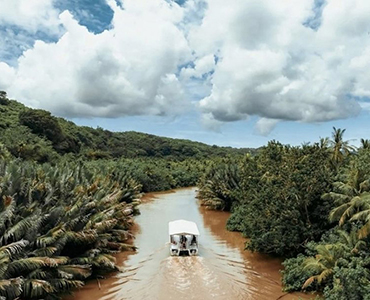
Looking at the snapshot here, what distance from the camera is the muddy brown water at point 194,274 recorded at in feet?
58.0

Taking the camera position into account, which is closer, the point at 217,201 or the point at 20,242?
the point at 20,242

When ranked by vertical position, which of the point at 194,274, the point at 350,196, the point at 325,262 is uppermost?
the point at 350,196

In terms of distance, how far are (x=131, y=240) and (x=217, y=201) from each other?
17706 mm

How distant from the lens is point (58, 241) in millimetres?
16500

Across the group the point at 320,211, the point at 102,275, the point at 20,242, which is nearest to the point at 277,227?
the point at 320,211

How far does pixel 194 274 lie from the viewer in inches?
799

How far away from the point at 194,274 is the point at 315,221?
765 cm

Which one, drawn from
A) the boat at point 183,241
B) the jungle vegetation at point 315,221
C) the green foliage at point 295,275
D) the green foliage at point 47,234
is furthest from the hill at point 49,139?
the green foliage at point 295,275

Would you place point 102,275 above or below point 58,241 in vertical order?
below

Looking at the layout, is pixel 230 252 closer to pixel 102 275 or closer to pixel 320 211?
pixel 320 211

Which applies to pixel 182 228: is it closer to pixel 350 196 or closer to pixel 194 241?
pixel 194 241

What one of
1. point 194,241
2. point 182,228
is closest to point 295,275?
point 194,241

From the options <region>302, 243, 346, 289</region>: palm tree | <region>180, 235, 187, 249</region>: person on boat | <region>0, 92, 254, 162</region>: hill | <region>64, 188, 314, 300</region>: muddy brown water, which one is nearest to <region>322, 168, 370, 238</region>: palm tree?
<region>302, 243, 346, 289</region>: palm tree

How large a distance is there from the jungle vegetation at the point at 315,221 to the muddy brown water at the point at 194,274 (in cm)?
129
